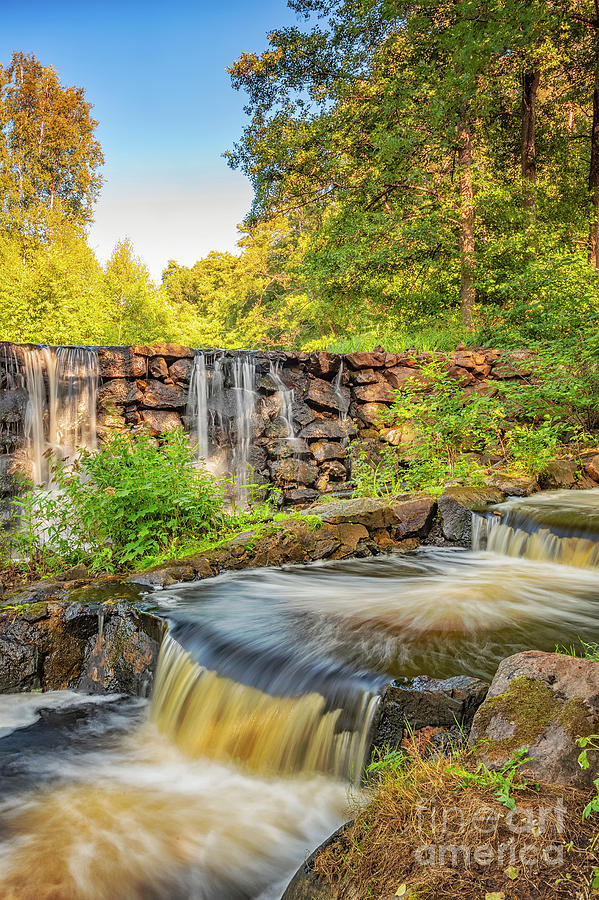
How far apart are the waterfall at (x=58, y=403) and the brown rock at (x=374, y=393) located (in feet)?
18.8

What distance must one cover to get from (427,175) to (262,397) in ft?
25.5

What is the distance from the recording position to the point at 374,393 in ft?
43.0

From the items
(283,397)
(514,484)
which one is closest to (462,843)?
(514,484)

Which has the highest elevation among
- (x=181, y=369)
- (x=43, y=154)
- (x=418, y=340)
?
(x=43, y=154)

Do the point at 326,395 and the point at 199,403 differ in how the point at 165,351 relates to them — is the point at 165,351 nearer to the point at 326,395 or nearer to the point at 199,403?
the point at 199,403

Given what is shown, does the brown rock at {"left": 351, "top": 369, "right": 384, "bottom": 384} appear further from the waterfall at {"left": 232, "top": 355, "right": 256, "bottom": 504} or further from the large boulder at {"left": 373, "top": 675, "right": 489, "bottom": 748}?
the large boulder at {"left": 373, "top": 675, "right": 489, "bottom": 748}

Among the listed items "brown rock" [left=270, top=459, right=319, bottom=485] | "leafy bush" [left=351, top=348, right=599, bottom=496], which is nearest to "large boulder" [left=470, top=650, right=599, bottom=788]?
"leafy bush" [left=351, top=348, right=599, bottom=496]

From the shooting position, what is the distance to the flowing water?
259 centimetres

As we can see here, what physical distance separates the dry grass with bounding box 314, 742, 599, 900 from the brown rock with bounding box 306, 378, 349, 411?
11082 millimetres

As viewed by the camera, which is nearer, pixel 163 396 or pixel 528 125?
pixel 163 396

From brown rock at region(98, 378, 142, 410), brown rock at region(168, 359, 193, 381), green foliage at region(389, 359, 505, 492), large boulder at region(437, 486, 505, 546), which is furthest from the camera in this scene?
brown rock at region(168, 359, 193, 381)

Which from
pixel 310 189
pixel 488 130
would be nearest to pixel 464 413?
pixel 310 189

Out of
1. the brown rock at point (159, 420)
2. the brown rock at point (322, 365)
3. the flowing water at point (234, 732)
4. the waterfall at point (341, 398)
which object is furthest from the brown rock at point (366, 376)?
the flowing water at point (234, 732)

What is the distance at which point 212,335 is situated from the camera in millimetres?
25359
